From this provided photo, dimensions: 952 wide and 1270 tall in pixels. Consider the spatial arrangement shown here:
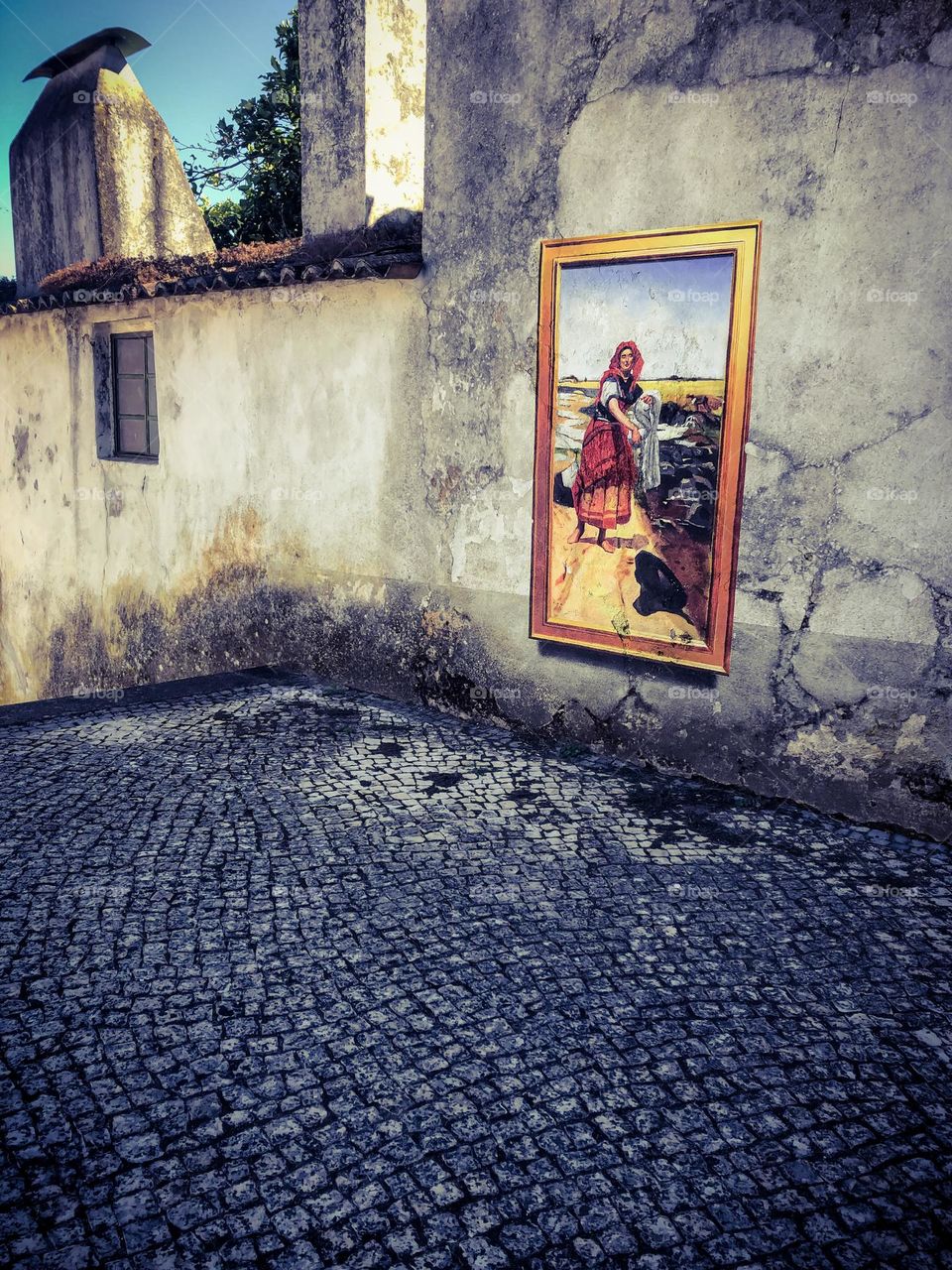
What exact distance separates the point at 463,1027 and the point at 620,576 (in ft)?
→ 10.5

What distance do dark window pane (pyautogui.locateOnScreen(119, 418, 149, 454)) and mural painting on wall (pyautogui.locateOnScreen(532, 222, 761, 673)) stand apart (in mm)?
5108

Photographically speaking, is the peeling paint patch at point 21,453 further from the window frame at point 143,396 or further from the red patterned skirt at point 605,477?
the red patterned skirt at point 605,477

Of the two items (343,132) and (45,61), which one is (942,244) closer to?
(343,132)

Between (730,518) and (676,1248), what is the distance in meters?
3.71

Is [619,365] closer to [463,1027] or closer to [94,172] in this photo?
[463,1027]

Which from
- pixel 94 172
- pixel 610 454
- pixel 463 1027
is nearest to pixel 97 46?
pixel 94 172

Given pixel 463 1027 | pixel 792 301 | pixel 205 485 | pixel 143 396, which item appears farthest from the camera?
pixel 143 396

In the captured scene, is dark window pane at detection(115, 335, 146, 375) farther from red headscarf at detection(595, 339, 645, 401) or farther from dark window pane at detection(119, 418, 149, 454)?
red headscarf at detection(595, 339, 645, 401)

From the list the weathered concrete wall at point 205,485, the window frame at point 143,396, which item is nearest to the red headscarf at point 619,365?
the weathered concrete wall at point 205,485

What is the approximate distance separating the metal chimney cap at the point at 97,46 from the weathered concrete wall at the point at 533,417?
16.7 feet

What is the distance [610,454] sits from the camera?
5.70 meters

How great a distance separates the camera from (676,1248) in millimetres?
2441

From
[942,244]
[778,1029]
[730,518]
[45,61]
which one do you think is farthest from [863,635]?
[45,61]

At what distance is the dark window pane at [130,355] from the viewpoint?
9.29m
